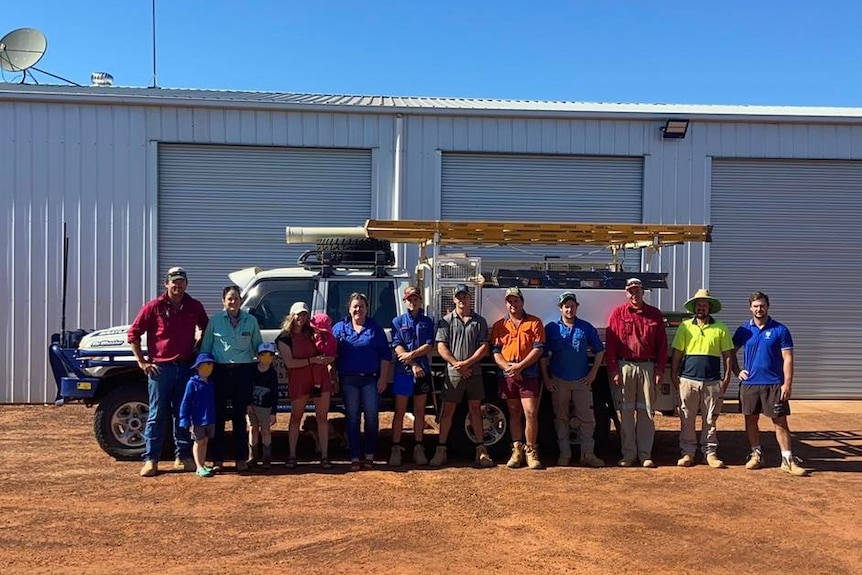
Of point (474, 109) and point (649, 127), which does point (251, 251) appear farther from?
point (649, 127)

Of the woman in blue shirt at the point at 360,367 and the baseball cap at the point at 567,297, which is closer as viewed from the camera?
the woman in blue shirt at the point at 360,367

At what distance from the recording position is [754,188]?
12.6m

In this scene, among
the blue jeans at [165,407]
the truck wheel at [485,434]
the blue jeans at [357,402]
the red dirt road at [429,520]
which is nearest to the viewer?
the red dirt road at [429,520]

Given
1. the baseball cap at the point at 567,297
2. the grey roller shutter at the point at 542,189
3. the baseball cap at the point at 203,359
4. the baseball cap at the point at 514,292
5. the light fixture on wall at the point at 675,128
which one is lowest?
the baseball cap at the point at 203,359

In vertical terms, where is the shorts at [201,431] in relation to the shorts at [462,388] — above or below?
below

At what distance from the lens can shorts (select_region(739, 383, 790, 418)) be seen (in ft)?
23.6

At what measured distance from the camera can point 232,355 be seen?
6809mm

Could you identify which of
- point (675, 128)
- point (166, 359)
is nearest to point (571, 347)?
point (166, 359)

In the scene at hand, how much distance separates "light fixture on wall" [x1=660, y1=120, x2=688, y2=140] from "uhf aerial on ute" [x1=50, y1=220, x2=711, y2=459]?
192 inches

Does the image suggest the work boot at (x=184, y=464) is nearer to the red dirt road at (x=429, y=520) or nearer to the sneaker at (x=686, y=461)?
the red dirt road at (x=429, y=520)

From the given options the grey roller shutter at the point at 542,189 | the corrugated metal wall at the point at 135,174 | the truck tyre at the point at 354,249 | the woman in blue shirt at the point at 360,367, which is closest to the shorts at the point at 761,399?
the woman in blue shirt at the point at 360,367

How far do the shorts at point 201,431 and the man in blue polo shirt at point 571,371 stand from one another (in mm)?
3234

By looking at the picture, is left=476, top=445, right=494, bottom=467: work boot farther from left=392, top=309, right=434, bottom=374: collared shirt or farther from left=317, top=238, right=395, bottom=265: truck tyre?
left=317, top=238, right=395, bottom=265: truck tyre

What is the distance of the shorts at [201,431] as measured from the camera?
22.0 ft
